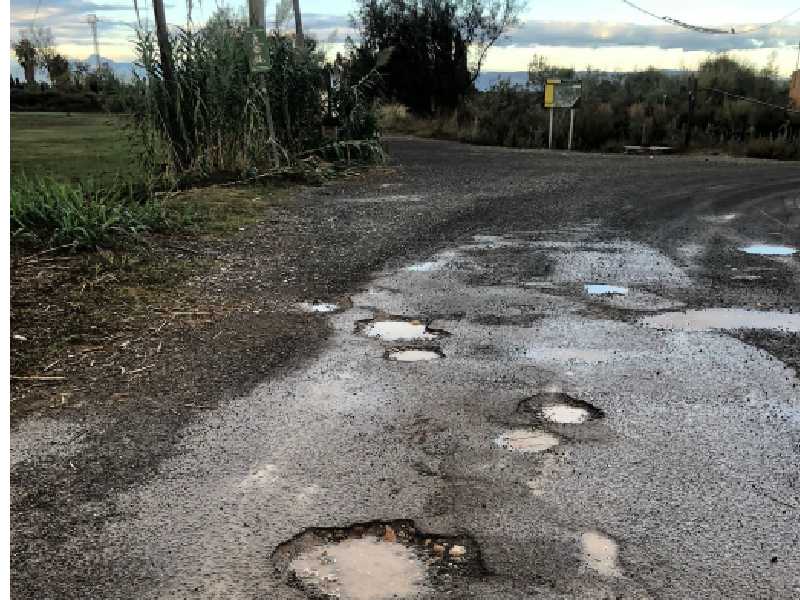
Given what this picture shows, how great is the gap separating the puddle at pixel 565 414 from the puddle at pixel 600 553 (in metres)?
0.91

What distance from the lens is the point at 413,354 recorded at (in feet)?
14.2

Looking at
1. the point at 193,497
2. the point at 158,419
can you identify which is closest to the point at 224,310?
the point at 158,419

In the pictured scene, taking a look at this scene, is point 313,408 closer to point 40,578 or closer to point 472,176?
point 40,578

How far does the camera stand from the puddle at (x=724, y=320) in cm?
482

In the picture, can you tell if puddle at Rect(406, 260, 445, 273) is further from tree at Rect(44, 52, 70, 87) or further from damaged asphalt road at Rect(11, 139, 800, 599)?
tree at Rect(44, 52, 70, 87)

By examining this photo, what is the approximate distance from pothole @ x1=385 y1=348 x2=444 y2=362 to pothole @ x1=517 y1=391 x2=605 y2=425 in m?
0.73

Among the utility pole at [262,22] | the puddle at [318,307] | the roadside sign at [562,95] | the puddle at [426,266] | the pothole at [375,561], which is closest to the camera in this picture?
the pothole at [375,561]

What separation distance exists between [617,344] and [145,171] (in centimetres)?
705

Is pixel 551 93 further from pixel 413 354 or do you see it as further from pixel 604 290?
pixel 413 354

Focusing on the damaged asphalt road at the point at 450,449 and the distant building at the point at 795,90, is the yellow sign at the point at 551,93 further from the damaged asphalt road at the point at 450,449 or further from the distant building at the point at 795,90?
the damaged asphalt road at the point at 450,449

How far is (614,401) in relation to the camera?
3682mm

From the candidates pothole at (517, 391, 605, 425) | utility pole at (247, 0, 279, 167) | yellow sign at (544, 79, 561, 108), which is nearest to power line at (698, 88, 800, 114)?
yellow sign at (544, 79, 561, 108)

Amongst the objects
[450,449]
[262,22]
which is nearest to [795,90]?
[262,22]

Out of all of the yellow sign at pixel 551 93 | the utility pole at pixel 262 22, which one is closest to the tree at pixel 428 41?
the yellow sign at pixel 551 93
